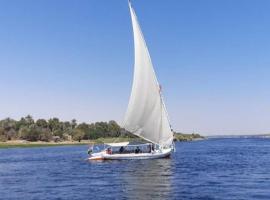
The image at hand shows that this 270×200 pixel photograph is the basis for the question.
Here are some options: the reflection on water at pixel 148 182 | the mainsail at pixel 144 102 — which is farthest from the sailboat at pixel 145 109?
the reflection on water at pixel 148 182

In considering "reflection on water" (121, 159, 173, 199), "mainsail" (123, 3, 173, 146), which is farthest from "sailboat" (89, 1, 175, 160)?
"reflection on water" (121, 159, 173, 199)

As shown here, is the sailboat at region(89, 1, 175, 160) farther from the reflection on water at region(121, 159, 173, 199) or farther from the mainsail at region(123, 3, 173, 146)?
the reflection on water at region(121, 159, 173, 199)

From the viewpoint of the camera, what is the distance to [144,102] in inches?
2813

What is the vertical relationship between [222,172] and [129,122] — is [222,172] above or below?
below

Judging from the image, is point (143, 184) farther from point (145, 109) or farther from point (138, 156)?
point (138, 156)

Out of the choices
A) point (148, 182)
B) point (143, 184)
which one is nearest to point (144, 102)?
point (148, 182)

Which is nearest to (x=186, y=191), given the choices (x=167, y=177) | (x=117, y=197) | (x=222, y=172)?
(x=117, y=197)

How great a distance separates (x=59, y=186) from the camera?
4256 cm

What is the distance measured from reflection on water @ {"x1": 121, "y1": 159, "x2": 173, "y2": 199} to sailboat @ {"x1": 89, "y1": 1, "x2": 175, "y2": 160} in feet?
40.4

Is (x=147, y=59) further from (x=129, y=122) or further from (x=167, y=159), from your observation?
(x=167, y=159)

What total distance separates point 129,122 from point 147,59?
9478mm

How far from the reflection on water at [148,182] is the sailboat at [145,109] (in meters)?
12.3

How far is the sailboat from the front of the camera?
70.7 meters

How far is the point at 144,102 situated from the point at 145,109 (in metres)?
1.05
